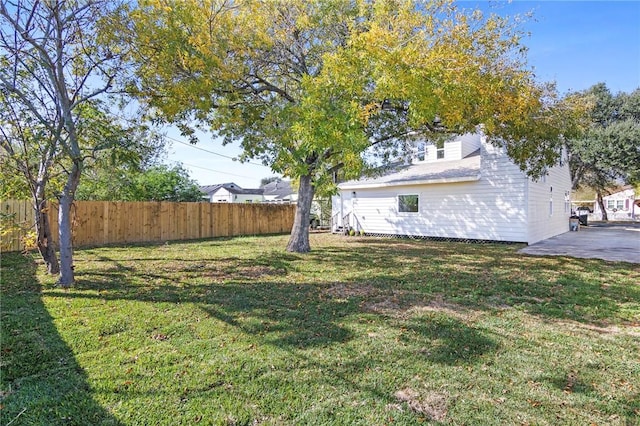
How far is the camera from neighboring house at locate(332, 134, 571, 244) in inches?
492

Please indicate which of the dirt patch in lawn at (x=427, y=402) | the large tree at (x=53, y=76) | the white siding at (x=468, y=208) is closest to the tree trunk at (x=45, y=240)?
the large tree at (x=53, y=76)

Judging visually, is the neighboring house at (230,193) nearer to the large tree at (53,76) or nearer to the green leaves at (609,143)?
the green leaves at (609,143)

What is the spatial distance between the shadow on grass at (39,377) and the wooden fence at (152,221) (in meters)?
5.16

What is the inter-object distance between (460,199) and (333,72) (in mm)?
8398

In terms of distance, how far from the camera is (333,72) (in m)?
7.11

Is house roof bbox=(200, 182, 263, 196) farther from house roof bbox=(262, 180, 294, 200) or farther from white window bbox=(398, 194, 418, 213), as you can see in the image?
white window bbox=(398, 194, 418, 213)

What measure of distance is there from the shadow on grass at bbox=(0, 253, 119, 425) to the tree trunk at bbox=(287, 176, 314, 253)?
6.57 metres

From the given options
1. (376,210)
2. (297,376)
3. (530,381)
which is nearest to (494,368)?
(530,381)

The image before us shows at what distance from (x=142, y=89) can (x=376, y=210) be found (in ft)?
35.9

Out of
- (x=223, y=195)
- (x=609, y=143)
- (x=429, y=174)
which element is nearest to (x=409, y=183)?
(x=429, y=174)

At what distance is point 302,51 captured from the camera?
363 inches

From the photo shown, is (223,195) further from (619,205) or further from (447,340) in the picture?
(619,205)

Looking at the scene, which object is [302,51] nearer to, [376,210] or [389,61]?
[389,61]

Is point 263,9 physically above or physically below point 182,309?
above
